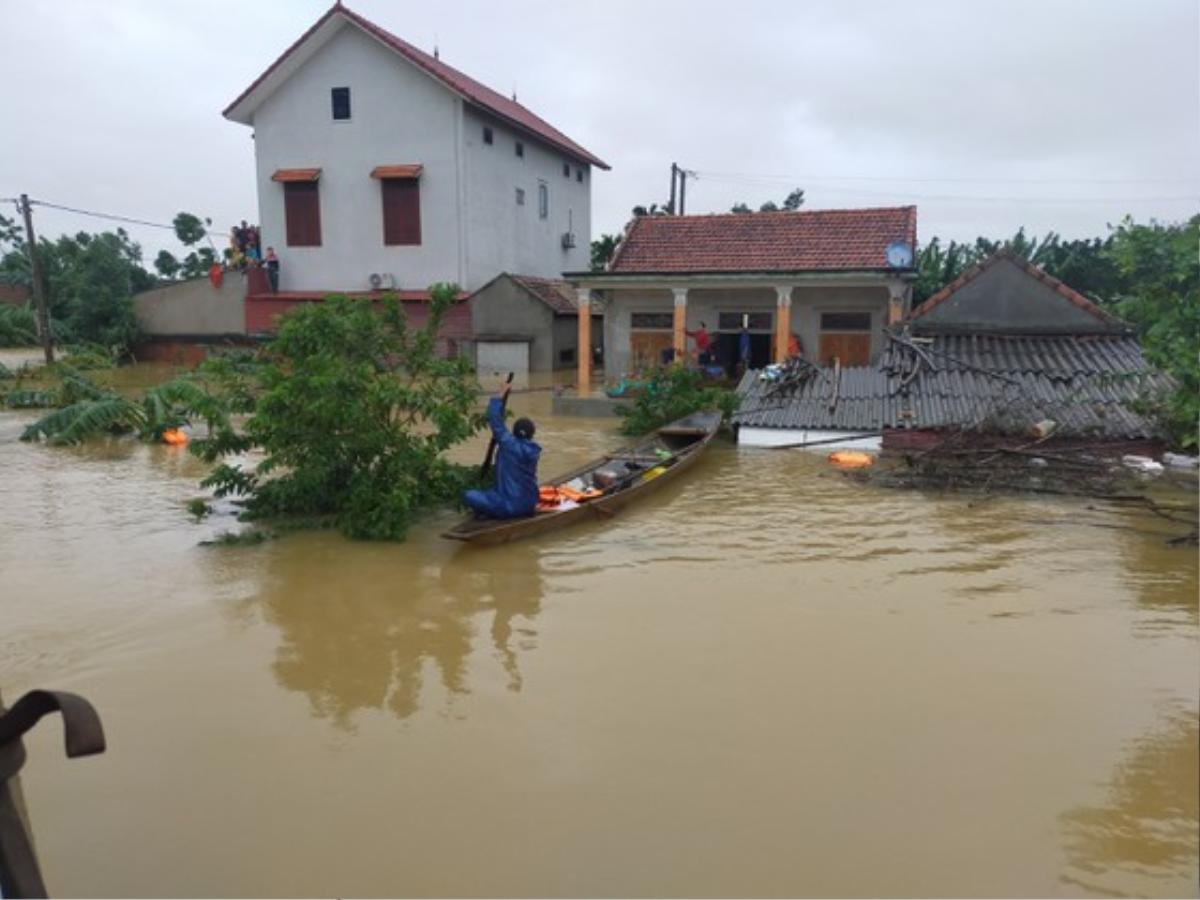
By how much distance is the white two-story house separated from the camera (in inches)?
947

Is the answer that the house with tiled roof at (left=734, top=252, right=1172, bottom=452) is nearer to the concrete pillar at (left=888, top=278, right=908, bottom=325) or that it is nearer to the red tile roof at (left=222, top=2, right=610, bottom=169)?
the concrete pillar at (left=888, top=278, right=908, bottom=325)

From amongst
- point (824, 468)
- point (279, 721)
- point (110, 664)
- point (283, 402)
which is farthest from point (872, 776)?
point (824, 468)

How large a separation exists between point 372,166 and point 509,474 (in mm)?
17898

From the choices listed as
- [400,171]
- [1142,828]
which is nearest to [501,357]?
[400,171]

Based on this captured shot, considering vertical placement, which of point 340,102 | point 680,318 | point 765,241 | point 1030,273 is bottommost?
point 680,318

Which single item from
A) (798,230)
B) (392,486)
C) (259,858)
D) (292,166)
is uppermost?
(292,166)

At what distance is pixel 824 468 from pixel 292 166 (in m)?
18.1

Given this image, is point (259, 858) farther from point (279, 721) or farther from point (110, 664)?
point (110, 664)

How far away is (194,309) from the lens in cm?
2750

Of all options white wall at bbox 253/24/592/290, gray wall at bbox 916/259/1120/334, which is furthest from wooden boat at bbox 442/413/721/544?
white wall at bbox 253/24/592/290

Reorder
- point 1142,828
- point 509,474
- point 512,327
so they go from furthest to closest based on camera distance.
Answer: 1. point 512,327
2. point 509,474
3. point 1142,828

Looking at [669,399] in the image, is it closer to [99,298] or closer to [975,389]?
[975,389]

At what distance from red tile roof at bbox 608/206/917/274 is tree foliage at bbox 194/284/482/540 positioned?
1107cm

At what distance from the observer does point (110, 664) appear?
259 inches
